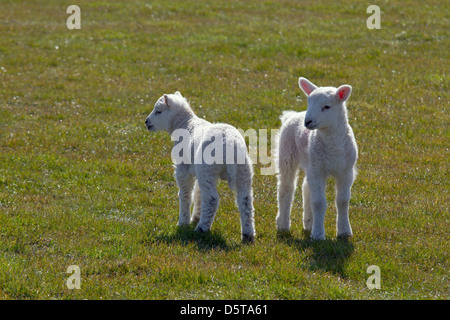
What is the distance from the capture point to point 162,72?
802 inches

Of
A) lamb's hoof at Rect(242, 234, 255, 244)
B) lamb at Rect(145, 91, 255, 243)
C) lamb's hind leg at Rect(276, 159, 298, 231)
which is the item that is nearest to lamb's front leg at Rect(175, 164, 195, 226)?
lamb at Rect(145, 91, 255, 243)

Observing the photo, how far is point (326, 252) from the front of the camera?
8.91 m

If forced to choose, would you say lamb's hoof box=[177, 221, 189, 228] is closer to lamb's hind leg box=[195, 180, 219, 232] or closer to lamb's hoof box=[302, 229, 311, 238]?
lamb's hind leg box=[195, 180, 219, 232]

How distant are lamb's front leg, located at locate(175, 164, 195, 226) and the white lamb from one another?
4.54 ft

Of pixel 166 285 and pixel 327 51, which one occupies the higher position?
pixel 327 51

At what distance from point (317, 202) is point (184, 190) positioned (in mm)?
2028

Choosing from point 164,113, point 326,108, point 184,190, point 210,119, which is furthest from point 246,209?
point 210,119

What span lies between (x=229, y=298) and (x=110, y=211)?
12.7ft

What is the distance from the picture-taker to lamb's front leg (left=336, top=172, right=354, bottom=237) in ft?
30.9

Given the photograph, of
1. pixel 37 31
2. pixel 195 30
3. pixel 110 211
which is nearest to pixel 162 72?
pixel 195 30

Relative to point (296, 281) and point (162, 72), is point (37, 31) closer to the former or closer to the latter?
point (162, 72)

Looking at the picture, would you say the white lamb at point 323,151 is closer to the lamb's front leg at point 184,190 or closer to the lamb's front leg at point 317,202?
the lamb's front leg at point 317,202

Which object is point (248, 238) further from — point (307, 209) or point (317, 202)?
point (307, 209)

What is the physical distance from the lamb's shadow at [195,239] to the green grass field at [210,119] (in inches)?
1.3
